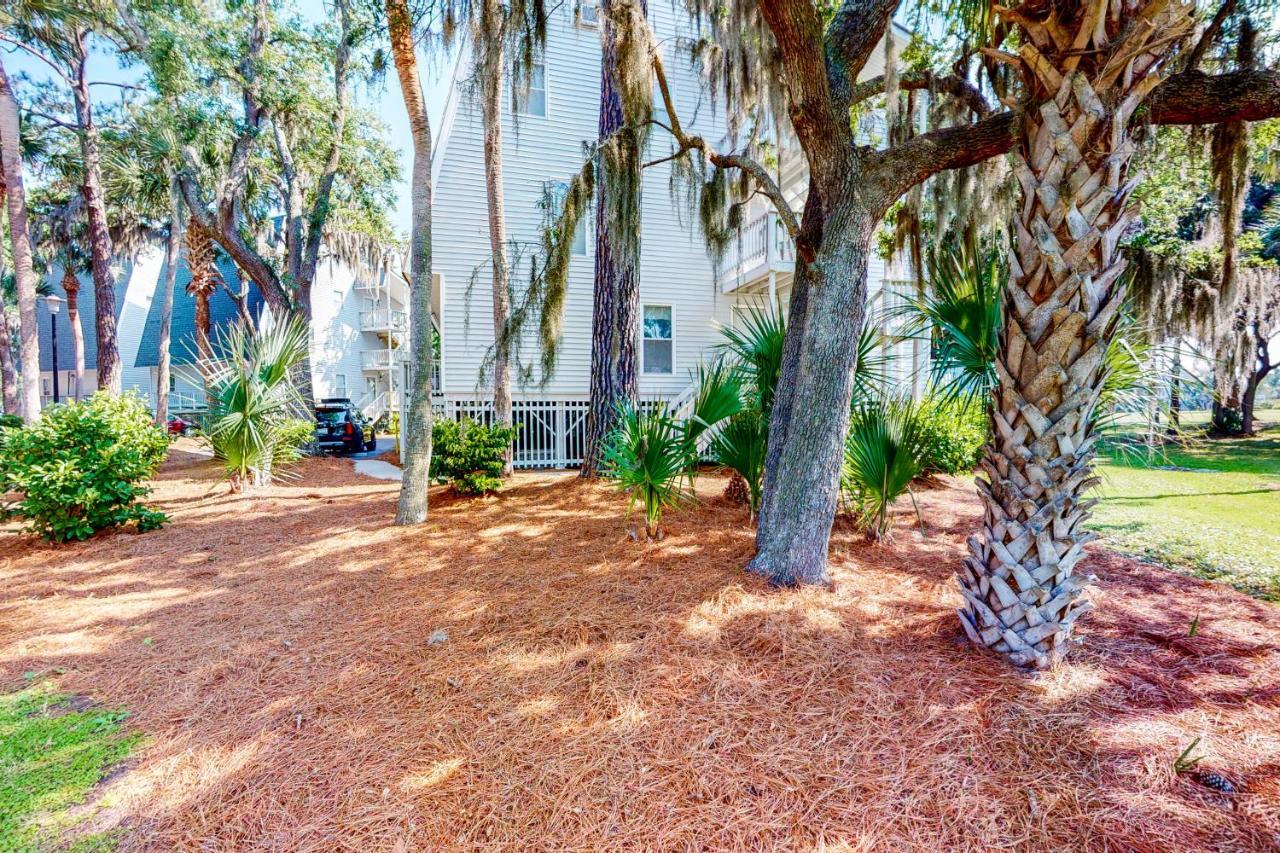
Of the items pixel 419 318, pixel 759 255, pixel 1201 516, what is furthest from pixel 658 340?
pixel 1201 516

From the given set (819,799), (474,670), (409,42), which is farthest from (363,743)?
(409,42)

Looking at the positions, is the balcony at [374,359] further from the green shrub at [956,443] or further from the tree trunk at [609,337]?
the green shrub at [956,443]

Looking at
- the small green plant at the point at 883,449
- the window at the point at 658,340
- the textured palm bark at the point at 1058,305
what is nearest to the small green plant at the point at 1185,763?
the textured palm bark at the point at 1058,305

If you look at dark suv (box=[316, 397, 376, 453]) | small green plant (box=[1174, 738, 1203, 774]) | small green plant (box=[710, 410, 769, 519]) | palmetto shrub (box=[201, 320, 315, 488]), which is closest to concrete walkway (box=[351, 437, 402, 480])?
dark suv (box=[316, 397, 376, 453])

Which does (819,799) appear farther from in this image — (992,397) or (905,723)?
(992,397)

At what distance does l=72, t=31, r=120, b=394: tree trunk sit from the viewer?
1059 cm

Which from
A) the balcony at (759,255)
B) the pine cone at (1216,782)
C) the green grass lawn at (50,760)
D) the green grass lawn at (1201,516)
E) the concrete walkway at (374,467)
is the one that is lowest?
the green grass lawn at (50,760)

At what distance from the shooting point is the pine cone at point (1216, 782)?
186cm

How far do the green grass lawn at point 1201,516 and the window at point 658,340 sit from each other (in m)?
7.66

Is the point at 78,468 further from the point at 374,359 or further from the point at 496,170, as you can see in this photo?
the point at 374,359

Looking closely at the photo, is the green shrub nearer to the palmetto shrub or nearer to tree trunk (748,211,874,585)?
tree trunk (748,211,874,585)

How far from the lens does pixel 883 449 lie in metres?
4.30

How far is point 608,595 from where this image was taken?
11.5ft

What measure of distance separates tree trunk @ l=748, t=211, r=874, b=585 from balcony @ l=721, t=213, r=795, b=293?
5.70m
